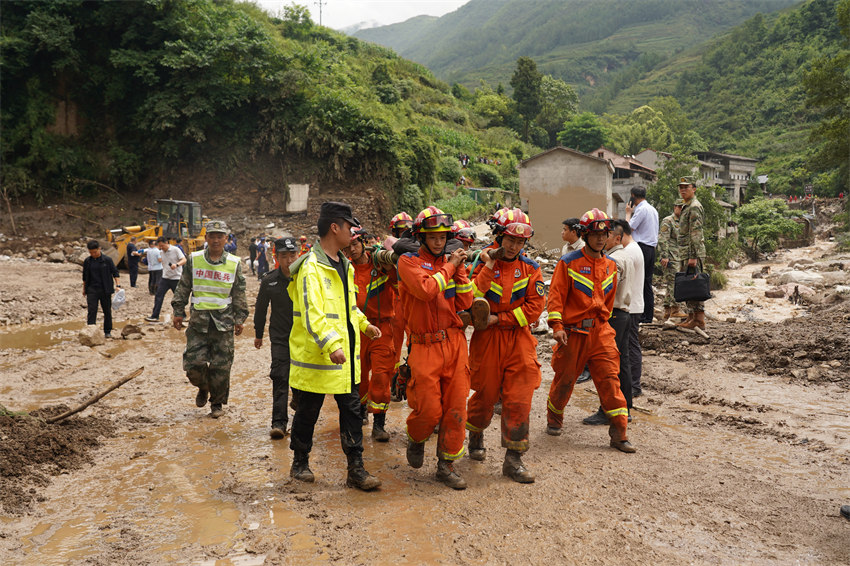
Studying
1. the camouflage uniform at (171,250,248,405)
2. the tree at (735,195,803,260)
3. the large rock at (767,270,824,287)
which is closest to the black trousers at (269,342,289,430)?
the camouflage uniform at (171,250,248,405)

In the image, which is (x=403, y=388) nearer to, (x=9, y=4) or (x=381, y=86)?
(x=9, y=4)

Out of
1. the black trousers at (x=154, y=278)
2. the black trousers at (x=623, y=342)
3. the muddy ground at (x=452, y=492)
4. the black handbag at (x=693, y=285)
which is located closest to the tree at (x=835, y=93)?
the black handbag at (x=693, y=285)

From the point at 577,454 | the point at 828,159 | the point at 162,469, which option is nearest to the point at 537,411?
the point at 577,454

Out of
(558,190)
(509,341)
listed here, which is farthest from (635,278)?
(558,190)

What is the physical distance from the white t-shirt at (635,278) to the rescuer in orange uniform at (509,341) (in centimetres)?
167

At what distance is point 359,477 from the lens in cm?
447

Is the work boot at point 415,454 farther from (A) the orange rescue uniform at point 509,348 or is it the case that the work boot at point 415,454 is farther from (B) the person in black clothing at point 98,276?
(B) the person in black clothing at point 98,276

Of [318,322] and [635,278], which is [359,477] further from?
[635,278]

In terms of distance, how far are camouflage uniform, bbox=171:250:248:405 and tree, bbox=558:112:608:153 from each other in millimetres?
68218

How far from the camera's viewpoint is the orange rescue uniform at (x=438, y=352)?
445 centimetres

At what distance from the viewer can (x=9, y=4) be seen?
2895 cm

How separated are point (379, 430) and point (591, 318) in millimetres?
2234

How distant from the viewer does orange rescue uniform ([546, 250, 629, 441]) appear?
5391 millimetres

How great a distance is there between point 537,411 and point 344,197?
24.3 m
